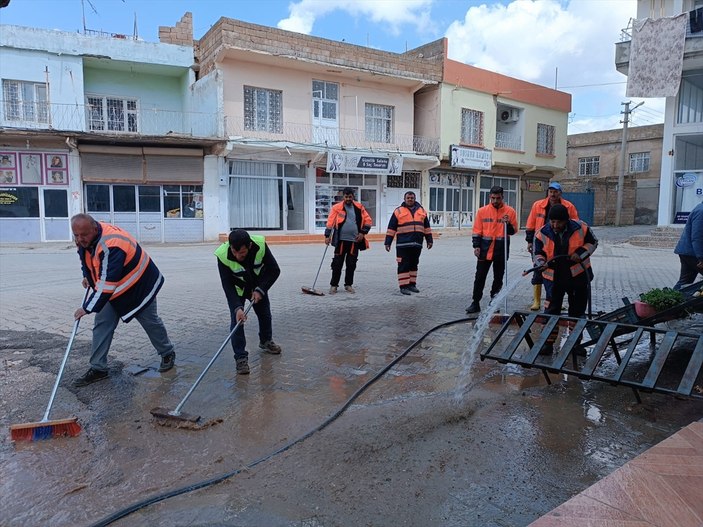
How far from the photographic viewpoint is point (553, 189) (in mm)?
6469

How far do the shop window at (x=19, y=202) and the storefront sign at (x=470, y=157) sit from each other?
16315mm

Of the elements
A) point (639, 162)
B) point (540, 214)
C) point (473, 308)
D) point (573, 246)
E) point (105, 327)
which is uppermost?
point (639, 162)

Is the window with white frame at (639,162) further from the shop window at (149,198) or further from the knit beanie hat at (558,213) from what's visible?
the knit beanie hat at (558,213)

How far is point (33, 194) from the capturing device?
688 inches

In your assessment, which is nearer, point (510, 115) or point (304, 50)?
point (304, 50)

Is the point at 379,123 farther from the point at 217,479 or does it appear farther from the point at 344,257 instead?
the point at 217,479

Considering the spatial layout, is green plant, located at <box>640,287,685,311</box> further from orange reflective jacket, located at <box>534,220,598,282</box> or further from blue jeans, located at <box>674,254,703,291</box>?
blue jeans, located at <box>674,254,703,291</box>

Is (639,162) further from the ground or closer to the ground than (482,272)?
further from the ground

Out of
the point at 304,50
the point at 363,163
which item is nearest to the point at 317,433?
the point at 304,50

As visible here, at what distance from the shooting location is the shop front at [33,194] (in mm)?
17172

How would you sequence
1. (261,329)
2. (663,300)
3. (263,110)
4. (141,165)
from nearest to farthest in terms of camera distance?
(663,300), (261,329), (141,165), (263,110)

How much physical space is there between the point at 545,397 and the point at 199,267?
958 centimetres

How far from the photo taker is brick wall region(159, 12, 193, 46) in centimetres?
1969

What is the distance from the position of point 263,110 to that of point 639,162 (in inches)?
1164
